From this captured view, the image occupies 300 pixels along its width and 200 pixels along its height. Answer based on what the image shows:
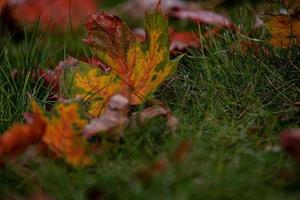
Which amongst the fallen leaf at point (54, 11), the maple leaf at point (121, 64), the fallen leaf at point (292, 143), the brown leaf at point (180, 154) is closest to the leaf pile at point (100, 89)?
the maple leaf at point (121, 64)

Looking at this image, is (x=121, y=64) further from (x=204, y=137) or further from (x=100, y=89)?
(x=204, y=137)

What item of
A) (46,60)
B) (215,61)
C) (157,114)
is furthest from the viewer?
(46,60)

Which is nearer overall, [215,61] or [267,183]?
[267,183]

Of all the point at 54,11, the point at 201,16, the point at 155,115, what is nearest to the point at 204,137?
the point at 155,115

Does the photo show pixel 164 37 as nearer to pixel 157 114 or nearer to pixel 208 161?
pixel 157 114

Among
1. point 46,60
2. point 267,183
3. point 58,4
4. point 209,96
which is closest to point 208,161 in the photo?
point 267,183
